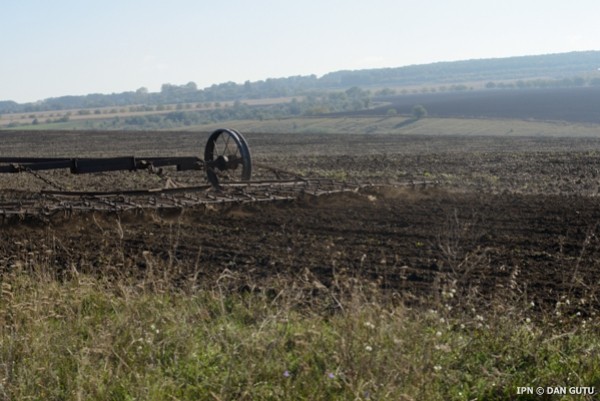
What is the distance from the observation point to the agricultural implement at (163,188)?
43.0ft

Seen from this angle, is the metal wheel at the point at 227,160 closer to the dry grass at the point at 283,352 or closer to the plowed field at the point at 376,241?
the plowed field at the point at 376,241

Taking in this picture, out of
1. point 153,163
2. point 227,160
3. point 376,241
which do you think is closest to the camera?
point 376,241

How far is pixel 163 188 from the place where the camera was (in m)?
14.2

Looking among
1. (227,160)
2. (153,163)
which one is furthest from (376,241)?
(153,163)

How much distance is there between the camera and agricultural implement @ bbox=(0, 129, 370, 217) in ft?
43.0

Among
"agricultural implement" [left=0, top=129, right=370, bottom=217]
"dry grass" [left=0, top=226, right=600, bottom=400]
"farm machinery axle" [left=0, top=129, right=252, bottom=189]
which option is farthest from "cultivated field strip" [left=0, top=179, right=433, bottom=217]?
"dry grass" [left=0, top=226, right=600, bottom=400]

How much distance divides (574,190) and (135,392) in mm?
14006

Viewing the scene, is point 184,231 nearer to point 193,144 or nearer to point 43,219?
point 43,219

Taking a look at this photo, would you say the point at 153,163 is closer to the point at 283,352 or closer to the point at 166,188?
the point at 166,188

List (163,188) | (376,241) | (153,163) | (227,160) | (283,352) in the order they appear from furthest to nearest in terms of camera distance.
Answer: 1. (163,188)
2. (227,160)
3. (153,163)
4. (376,241)
5. (283,352)

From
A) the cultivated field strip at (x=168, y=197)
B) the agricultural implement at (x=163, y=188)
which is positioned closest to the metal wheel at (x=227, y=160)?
the agricultural implement at (x=163, y=188)

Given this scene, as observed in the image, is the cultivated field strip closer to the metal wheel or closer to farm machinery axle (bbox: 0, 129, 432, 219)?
farm machinery axle (bbox: 0, 129, 432, 219)

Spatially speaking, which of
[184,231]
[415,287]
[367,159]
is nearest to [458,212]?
[184,231]

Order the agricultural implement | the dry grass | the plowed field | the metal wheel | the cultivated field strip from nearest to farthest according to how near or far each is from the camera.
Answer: the dry grass < the plowed field < the cultivated field strip < the agricultural implement < the metal wheel
